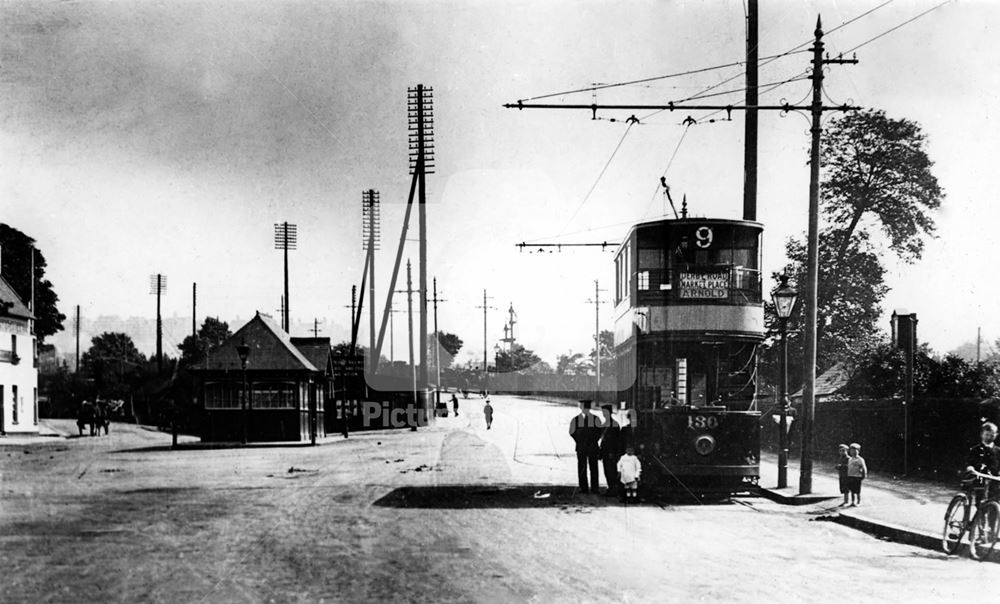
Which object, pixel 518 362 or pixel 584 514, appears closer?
pixel 584 514

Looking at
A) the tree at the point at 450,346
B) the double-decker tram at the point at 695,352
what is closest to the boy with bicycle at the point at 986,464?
the double-decker tram at the point at 695,352

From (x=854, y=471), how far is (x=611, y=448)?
440 centimetres

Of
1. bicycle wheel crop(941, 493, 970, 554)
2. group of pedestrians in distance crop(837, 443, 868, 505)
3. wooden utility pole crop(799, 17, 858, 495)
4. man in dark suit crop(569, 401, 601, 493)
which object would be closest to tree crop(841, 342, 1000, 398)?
wooden utility pole crop(799, 17, 858, 495)

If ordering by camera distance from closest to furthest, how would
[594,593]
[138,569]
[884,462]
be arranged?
[594,593] < [138,569] < [884,462]

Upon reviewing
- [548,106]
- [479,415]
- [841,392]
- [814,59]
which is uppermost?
[814,59]

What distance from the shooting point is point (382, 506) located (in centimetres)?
1409

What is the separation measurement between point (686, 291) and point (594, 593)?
8.76m

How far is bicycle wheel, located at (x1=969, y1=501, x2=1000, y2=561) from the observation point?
31.2 feet

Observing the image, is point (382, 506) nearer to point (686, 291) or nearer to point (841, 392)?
point (686, 291)

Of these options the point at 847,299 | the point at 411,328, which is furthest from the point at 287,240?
the point at 847,299

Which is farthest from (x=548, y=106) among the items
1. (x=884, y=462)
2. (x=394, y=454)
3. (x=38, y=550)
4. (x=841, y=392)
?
(x=841, y=392)

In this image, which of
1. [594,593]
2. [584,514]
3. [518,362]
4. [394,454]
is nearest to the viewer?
[594,593]

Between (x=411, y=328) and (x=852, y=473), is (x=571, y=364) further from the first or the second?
(x=852, y=473)

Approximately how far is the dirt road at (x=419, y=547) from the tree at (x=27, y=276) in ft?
94.6
